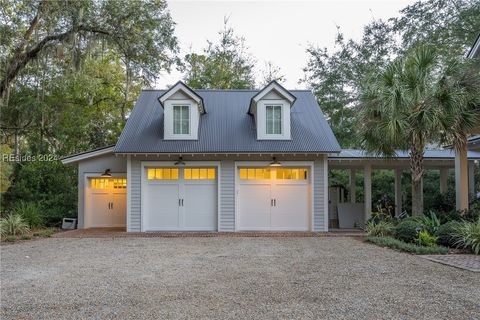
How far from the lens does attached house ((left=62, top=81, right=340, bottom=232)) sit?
12.2 meters

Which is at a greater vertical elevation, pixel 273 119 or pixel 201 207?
pixel 273 119

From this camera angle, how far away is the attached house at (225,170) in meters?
12.2

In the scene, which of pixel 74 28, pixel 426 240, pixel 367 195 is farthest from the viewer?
pixel 74 28

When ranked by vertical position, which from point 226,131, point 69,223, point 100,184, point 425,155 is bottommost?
point 69,223

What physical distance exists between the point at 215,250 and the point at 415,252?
4442 mm

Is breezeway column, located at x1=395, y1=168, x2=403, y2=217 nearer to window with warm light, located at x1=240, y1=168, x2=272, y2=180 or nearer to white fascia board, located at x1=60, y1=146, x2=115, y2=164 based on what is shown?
window with warm light, located at x1=240, y1=168, x2=272, y2=180

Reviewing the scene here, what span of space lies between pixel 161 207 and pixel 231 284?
24.3 ft

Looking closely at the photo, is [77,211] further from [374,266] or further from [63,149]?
[374,266]

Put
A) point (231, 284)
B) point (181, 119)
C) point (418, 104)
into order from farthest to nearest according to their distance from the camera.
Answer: point (181, 119) → point (418, 104) → point (231, 284)

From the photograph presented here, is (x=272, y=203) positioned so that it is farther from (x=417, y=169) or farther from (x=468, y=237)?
(x=468, y=237)

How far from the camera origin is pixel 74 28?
13.5 metres

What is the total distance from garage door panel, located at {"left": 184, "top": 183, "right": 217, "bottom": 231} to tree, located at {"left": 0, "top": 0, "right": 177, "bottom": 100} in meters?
6.26

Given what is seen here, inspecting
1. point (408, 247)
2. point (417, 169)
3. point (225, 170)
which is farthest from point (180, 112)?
point (408, 247)

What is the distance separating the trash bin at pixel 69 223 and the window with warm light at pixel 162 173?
4143 mm
